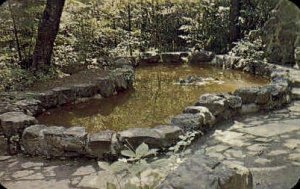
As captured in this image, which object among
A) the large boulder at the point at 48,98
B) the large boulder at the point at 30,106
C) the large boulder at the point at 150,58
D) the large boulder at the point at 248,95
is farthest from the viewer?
the large boulder at the point at 150,58

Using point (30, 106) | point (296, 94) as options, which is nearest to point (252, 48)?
point (296, 94)

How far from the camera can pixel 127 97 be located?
737 centimetres

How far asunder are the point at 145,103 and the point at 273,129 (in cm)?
234

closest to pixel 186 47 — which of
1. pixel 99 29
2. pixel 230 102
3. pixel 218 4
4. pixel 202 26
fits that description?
pixel 202 26

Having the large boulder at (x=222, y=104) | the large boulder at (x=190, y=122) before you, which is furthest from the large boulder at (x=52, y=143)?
the large boulder at (x=222, y=104)

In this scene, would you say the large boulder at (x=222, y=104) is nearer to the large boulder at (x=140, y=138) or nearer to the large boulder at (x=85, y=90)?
the large boulder at (x=140, y=138)

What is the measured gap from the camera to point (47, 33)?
765 cm

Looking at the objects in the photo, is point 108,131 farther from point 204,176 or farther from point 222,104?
point 204,176

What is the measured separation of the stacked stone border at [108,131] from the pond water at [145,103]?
0.76 ft

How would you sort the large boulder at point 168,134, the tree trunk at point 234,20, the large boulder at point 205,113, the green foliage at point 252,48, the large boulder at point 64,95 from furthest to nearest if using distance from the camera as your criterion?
the tree trunk at point 234,20 → the green foliage at point 252,48 → the large boulder at point 64,95 → the large boulder at point 205,113 → the large boulder at point 168,134

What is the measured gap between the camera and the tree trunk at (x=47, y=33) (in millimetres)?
7523

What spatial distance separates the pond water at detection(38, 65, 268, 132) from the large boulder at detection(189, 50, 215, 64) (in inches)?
44.0

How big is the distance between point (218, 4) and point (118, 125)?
7669 millimetres

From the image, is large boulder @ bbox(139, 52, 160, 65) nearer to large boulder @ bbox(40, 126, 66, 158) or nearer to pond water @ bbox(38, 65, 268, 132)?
pond water @ bbox(38, 65, 268, 132)
